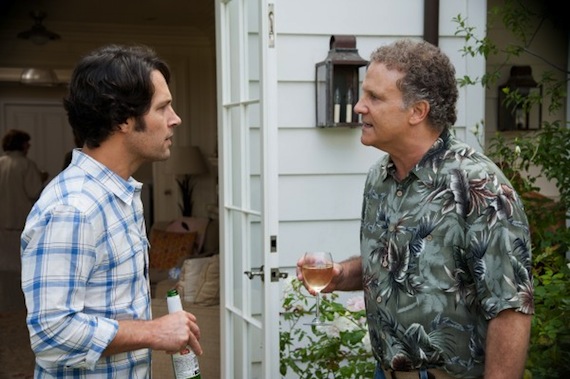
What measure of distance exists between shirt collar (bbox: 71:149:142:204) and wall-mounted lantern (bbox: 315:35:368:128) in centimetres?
184

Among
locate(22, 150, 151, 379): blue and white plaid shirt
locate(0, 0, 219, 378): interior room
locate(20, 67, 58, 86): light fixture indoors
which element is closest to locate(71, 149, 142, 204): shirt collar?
locate(22, 150, 151, 379): blue and white plaid shirt

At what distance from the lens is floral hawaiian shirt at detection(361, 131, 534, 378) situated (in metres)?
1.51

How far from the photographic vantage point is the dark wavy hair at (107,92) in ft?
4.91

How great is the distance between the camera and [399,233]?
1.68m

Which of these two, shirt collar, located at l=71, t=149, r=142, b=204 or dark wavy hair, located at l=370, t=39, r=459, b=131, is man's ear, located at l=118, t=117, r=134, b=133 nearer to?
shirt collar, located at l=71, t=149, r=142, b=204

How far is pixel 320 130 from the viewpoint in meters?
3.35

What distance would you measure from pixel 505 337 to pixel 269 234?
1480 millimetres

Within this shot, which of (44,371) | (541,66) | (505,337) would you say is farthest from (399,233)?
(541,66)

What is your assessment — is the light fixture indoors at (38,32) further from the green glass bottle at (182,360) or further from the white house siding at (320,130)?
the green glass bottle at (182,360)

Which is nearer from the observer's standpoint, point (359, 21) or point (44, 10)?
point (359, 21)

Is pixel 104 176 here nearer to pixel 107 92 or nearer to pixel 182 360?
pixel 107 92

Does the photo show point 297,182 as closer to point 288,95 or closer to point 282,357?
point 288,95

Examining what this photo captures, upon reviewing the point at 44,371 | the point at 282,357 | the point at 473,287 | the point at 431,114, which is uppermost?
the point at 431,114

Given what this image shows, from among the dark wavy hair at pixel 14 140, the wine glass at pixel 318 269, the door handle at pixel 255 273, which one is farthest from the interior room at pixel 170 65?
the wine glass at pixel 318 269
